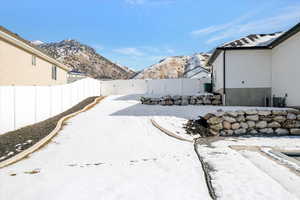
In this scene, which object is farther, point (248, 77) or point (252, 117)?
point (248, 77)

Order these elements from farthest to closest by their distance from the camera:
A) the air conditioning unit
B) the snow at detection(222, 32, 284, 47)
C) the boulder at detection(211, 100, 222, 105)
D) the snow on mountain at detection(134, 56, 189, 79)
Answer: the snow on mountain at detection(134, 56, 189, 79)
the boulder at detection(211, 100, 222, 105)
the snow at detection(222, 32, 284, 47)
the air conditioning unit

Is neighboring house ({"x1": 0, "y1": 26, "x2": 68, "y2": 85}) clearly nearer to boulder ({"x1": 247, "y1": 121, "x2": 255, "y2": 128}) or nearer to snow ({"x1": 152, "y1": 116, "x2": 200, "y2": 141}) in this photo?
snow ({"x1": 152, "y1": 116, "x2": 200, "y2": 141})

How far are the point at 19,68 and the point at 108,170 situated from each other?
10757mm

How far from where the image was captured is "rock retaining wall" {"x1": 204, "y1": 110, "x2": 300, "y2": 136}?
329 inches

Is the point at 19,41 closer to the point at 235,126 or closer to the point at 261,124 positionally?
the point at 235,126

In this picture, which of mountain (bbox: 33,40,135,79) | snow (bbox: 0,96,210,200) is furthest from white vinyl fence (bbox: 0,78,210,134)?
mountain (bbox: 33,40,135,79)

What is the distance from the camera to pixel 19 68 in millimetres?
11984

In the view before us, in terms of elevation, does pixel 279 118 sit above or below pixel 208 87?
below

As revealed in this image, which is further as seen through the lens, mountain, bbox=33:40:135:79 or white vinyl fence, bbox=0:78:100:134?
mountain, bbox=33:40:135:79

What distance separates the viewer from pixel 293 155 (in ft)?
18.7

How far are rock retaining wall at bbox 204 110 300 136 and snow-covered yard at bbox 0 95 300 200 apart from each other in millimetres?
947

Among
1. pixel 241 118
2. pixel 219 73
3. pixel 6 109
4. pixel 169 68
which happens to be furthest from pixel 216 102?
pixel 169 68

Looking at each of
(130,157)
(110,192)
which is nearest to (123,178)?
(110,192)

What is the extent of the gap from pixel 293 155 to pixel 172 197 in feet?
14.5
